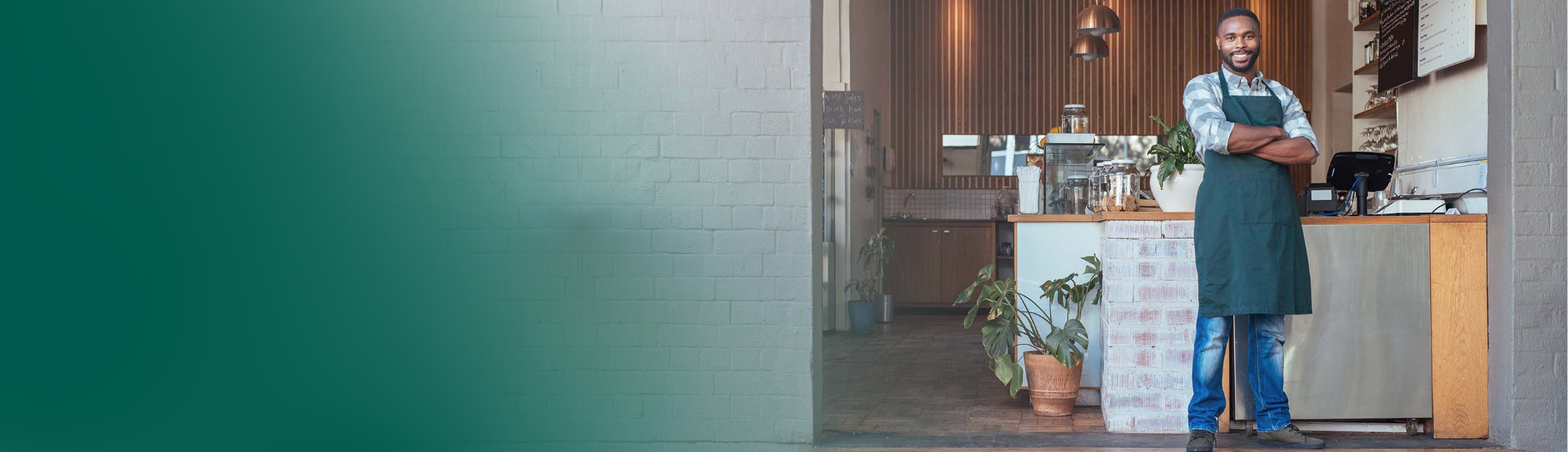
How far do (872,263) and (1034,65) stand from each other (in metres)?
3.24

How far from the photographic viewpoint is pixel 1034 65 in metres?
10.9

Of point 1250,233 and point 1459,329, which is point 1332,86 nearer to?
point 1459,329

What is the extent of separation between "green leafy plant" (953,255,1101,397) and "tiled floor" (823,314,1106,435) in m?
0.19

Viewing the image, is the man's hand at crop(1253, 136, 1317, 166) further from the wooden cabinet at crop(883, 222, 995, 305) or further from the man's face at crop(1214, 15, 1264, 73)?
the wooden cabinet at crop(883, 222, 995, 305)

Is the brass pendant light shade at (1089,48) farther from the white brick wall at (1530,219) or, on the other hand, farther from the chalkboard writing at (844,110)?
the white brick wall at (1530,219)

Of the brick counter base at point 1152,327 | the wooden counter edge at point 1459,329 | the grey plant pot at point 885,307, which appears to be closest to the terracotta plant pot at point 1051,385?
the brick counter base at point 1152,327

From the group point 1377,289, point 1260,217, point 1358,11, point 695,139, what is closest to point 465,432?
Answer: point 695,139

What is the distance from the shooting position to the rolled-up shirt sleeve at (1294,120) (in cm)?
345

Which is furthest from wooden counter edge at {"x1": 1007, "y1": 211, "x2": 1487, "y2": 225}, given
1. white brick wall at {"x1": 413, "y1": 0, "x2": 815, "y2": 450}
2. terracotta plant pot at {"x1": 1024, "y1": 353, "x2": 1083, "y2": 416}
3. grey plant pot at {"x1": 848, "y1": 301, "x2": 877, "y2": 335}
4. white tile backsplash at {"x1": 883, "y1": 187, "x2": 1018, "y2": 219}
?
white tile backsplash at {"x1": 883, "y1": 187, "x2": 1018, "y2": 219}

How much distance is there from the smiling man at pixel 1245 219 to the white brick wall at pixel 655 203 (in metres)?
1.26

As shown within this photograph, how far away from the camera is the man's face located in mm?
3422

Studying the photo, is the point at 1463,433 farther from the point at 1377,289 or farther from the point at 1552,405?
the point at 1377,289

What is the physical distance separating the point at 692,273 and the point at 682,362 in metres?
0.30

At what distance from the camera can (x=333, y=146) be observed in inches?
148
